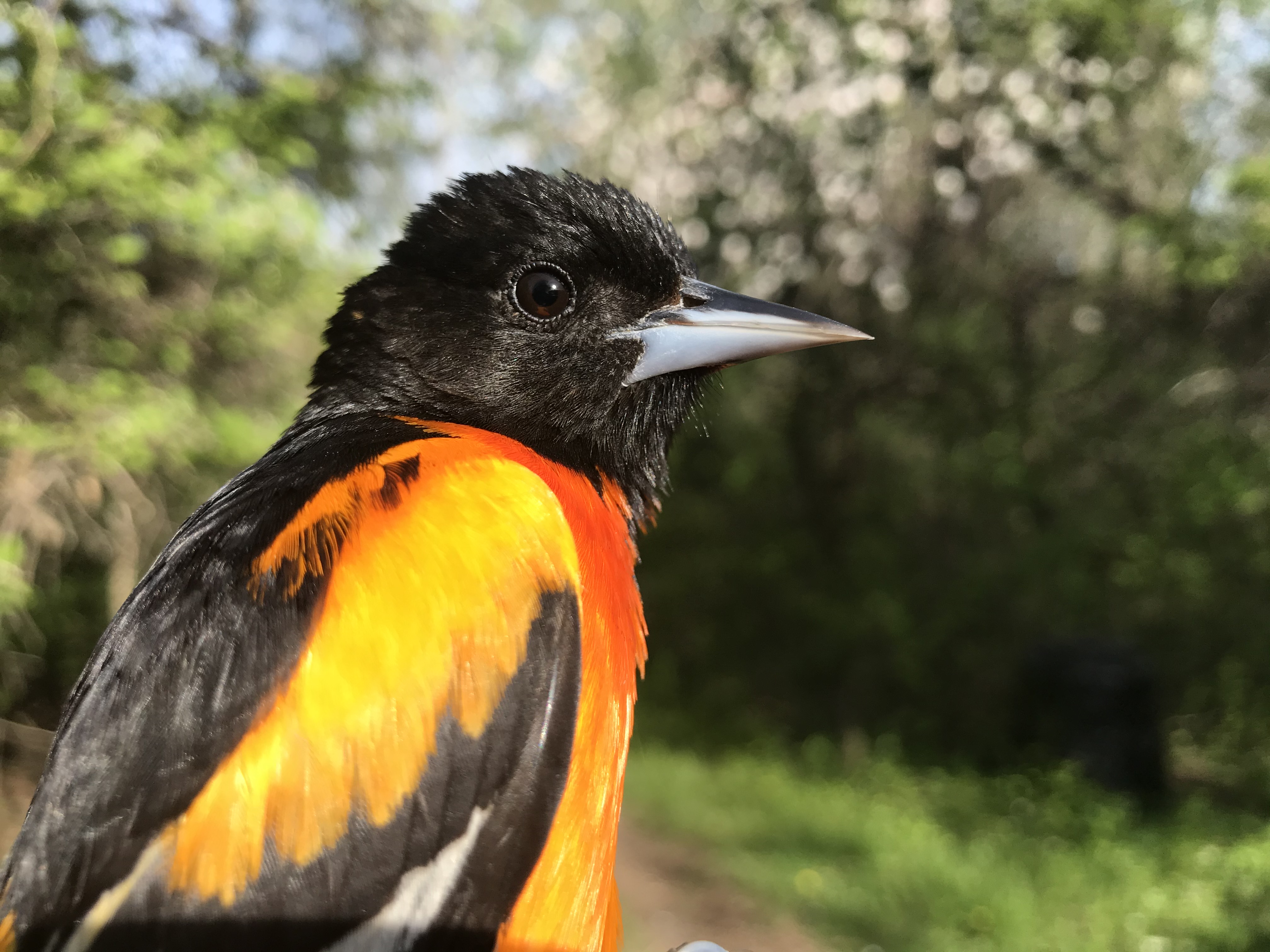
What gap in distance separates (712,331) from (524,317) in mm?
435

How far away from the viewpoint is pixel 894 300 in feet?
35.8

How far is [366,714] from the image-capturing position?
1.35 metres

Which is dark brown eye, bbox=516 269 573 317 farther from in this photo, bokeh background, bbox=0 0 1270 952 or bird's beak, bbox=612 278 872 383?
bokeh background, bbox=0 0 1270 952

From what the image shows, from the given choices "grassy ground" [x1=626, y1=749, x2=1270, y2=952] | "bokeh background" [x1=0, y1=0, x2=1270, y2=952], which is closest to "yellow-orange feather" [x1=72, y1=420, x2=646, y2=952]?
"bokeh background" [x1=0, y1=0, x2=1270, y2=952]

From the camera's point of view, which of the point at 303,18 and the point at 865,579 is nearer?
the point at 303,18

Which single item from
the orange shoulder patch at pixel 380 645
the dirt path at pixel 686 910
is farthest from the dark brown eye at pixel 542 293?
the dirt path at pixel 686 910

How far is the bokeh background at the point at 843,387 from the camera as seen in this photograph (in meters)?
4.89

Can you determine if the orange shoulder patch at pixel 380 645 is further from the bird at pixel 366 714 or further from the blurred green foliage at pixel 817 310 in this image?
the blurred green foliage at pixel 817 310

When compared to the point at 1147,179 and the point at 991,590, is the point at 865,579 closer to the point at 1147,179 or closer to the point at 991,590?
the point at 991,590

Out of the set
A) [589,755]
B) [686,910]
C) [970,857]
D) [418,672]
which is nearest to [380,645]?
[418,672]

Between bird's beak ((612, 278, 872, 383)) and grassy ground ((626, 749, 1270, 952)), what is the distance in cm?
519

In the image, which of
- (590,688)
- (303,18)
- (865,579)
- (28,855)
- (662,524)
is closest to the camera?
(28,855)

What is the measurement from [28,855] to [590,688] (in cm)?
97

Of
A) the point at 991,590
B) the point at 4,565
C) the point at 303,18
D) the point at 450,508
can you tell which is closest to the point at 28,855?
the point at 450,508
